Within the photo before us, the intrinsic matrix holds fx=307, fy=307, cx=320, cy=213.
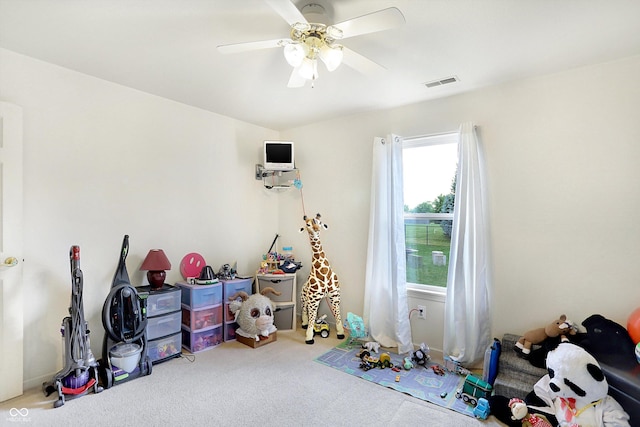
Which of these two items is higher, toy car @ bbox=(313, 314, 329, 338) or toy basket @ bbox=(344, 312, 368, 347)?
toy basket @ bbox=(344, 312, 368, 347)

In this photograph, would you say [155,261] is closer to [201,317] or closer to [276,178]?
[201,317]

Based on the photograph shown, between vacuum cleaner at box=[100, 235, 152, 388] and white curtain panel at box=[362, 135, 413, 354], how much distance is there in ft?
6.91

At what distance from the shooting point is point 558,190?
246cm

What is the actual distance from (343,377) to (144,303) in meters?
1.80

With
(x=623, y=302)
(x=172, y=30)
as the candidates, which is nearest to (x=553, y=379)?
(x=623, y=302)

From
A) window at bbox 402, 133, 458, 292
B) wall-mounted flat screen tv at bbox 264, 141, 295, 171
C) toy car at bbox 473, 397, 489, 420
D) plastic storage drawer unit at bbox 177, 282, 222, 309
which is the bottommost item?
toy car at bbox 473, 397, 489, 420

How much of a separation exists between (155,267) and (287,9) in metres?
2.45

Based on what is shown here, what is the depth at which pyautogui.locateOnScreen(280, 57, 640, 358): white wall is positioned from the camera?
2.22m

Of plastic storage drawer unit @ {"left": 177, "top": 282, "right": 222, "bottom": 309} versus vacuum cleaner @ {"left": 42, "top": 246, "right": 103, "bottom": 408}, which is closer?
vacuum cleaner @ {"left": 42, "top": 246, "right": 103, "bottom": 408}

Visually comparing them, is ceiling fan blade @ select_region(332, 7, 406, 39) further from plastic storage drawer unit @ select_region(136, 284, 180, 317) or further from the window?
plastic storage drawer unit @ select_region(136, 284, 180, 317)

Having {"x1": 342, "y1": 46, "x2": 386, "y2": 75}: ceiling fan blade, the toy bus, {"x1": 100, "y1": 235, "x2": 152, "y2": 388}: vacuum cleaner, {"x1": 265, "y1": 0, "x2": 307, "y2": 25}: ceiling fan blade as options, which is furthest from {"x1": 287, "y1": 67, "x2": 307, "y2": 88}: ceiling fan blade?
the toy bus

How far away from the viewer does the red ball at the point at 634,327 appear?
6.23ft

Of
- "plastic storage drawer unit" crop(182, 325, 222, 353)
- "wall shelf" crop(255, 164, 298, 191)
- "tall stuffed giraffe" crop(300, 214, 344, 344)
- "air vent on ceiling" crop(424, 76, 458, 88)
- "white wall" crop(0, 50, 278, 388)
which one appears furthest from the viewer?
"wall shelf" crop(255, 164, 298, 191)

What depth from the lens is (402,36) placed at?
6.48ft
